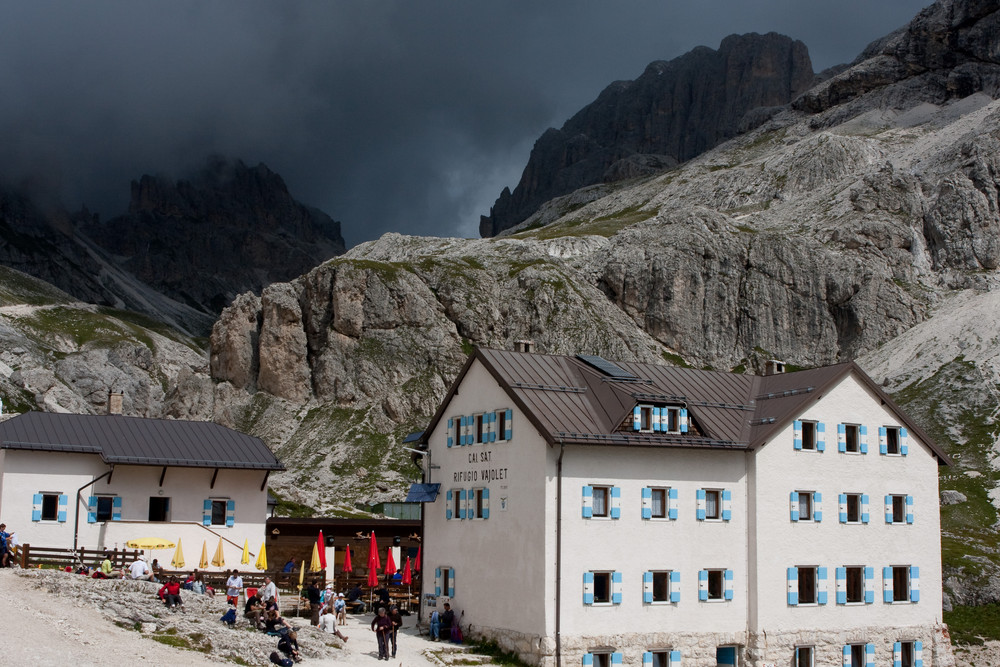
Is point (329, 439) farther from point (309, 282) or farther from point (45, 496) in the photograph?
point (45, 496)

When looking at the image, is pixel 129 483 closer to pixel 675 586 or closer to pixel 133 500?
pixel 133 500

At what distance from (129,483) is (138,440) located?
2.59m

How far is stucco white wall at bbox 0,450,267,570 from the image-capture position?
49.6m

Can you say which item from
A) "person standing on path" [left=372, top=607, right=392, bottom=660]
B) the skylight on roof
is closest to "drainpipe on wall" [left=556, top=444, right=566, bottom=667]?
the skylight on roof

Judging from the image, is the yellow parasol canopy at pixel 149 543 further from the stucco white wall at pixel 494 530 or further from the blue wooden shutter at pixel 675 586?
the blue wooden shutter at pixel 675 586

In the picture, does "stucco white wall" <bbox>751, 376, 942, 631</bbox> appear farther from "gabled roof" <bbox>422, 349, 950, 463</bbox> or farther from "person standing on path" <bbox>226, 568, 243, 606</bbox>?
"person standing on path" <bbox>226, 568, 243, 606</bbox>

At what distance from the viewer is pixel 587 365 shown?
4850 cm

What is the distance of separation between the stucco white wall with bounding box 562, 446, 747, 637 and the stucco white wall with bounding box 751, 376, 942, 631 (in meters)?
1.10

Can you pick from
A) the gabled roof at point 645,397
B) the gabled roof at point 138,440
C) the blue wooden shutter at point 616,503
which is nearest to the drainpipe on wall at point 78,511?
the gabled roof at point 138,440

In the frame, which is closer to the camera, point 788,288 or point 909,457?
point 909,457

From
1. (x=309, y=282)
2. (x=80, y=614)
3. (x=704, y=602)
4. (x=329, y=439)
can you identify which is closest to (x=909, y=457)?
(x=704, y=602)

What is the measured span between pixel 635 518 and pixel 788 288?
429 ft

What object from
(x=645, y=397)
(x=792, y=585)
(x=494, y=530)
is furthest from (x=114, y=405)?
(x=792, y=585)

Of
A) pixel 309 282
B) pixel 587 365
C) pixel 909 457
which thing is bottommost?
pixel 909 457
